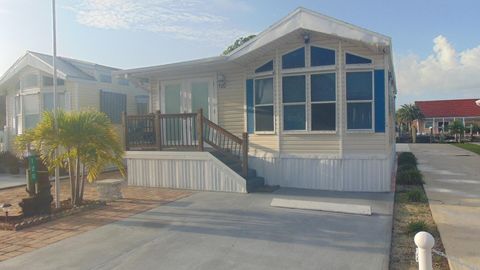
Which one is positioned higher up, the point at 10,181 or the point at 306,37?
the point at 306,37

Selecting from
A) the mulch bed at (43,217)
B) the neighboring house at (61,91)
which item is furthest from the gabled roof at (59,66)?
the mulch bed at (43,217)

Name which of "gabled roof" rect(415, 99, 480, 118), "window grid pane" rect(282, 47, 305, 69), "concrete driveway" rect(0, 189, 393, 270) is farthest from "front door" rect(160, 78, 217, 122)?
"gabled roof" rect(415, 99, 480, 118)

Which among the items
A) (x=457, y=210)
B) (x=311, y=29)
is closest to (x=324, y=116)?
(x=311, y=29)

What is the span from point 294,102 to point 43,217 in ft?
20.4

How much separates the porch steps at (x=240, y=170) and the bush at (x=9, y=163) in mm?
9728

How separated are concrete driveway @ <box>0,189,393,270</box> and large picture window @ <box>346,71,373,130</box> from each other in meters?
2.28

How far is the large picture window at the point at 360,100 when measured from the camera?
903cm

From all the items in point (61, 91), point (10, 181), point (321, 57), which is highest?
point (321, 57)

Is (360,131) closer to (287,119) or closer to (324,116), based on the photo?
(324,116)

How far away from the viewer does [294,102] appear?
9.73m

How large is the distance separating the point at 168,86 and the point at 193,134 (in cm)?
184

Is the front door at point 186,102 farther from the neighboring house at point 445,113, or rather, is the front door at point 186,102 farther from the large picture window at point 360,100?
the neighboring house at point 445,113

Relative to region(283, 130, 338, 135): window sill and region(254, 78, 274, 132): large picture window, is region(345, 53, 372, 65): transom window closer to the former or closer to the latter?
region(283, 130, 338, 135): window sill

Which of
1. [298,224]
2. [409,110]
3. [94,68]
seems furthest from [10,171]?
[409,110]
